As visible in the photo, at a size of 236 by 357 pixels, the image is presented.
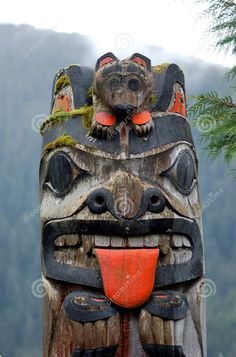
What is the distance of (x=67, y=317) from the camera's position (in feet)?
11.7

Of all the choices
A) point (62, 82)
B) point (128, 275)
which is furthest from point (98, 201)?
point (62, 82)

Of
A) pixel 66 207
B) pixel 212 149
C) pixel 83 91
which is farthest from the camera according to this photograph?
pixel 212 149

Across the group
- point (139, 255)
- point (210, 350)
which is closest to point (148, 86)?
point (139, 255)

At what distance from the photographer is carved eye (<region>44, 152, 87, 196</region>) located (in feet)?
12.6

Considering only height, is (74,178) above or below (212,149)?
below

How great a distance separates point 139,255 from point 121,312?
1.24 feet

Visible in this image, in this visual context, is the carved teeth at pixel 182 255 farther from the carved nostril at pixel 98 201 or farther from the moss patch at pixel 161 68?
the moss patch at pixel 161 68

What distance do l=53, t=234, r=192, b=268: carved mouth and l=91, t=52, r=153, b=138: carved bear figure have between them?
72cm

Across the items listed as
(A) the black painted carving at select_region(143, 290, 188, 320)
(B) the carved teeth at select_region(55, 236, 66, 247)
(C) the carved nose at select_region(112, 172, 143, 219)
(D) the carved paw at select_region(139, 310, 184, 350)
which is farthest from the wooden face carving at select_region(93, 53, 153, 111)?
(D) the carved paw at select_region(139, 310, 184, 350)

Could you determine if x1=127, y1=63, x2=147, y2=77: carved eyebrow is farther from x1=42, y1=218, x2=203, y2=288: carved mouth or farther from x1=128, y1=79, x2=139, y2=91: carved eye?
x1=42, y1=218, x2=203, y2=288: carved mouth

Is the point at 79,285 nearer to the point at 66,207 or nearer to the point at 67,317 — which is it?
the point at 67,317

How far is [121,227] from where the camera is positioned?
11.7ft

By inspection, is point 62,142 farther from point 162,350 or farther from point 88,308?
point 162,350

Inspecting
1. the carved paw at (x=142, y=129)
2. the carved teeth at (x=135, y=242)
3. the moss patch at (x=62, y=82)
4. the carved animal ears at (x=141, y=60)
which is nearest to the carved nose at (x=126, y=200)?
the carved teeth at (x=135, y=242)
